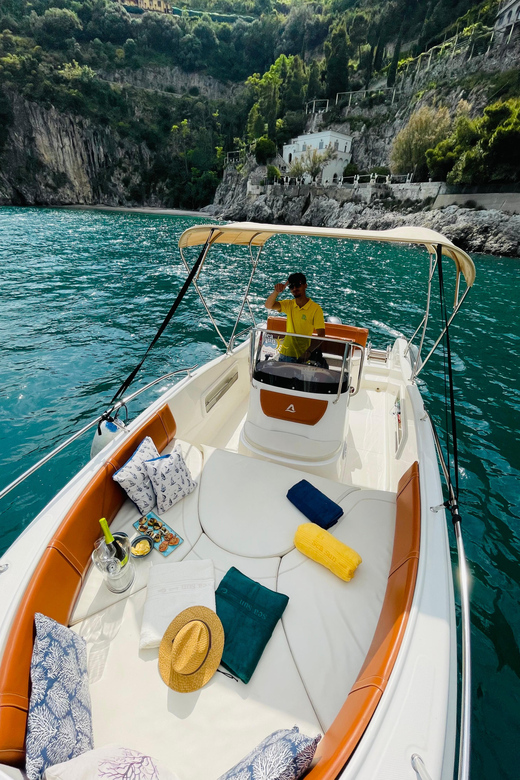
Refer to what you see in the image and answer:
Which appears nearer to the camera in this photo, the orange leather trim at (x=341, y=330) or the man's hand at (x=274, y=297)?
the man's hand at (x=274, y=297)

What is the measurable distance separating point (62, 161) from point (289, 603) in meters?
83.9

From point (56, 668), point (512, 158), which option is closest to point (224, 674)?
point (56, 668)

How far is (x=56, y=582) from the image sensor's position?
2275mm

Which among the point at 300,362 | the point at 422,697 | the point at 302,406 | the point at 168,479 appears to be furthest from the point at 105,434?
the point at 422,697

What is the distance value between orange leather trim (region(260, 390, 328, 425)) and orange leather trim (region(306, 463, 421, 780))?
1407 mm

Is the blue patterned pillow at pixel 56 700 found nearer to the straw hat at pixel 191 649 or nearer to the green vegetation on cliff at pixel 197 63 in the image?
the straw hat at pixel 191 649

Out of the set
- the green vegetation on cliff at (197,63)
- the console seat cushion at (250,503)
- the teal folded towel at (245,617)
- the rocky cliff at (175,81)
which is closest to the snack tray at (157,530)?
the console seat cushion at (250,503)

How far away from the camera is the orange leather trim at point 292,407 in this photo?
13.4ft

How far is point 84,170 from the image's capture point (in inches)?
2635

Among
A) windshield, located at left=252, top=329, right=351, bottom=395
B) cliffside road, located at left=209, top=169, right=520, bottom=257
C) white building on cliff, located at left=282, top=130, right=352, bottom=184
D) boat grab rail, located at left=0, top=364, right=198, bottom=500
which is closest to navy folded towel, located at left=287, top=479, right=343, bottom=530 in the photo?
windshield, located at left=252, top=329, right=351, bottom=395

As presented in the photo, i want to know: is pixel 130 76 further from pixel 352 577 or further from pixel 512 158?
pixel 352 577

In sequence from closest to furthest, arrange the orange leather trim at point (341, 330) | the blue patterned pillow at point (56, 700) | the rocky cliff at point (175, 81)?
the blue patterned pillow at point (56, 700), the orange leather trim at point (341, 330), the rocky cliff at point (175, 81)

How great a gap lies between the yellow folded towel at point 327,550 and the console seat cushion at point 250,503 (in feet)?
0.52

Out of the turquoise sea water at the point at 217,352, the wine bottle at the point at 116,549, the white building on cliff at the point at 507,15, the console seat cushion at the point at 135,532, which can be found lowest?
the turquoise sea water at the point at 217,352
